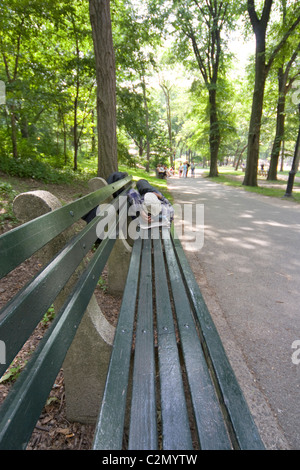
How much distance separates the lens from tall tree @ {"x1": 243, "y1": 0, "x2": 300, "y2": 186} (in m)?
11.2

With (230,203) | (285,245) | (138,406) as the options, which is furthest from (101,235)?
(230,203)

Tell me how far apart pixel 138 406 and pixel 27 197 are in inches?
41.7

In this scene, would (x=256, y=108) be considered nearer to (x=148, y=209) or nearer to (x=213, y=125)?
(x=213, y=125)

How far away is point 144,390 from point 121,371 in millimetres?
127

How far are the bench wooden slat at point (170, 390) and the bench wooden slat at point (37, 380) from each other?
0.44 m

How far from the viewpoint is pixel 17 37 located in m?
6.93

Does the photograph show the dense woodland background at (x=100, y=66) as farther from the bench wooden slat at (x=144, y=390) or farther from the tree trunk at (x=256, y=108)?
the bench wooden slat at (x=144, y=390)

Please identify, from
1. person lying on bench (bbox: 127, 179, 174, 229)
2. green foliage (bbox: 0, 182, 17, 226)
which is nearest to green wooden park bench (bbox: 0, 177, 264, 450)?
person lying on bench (bbox: 127, 179, 174, 229)

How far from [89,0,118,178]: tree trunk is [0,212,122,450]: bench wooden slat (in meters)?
5.11

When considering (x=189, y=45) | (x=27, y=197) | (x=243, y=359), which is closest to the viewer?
(x=27, y=197)

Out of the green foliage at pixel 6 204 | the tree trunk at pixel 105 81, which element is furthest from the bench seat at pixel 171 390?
the tree trunk at pixel 105 81
